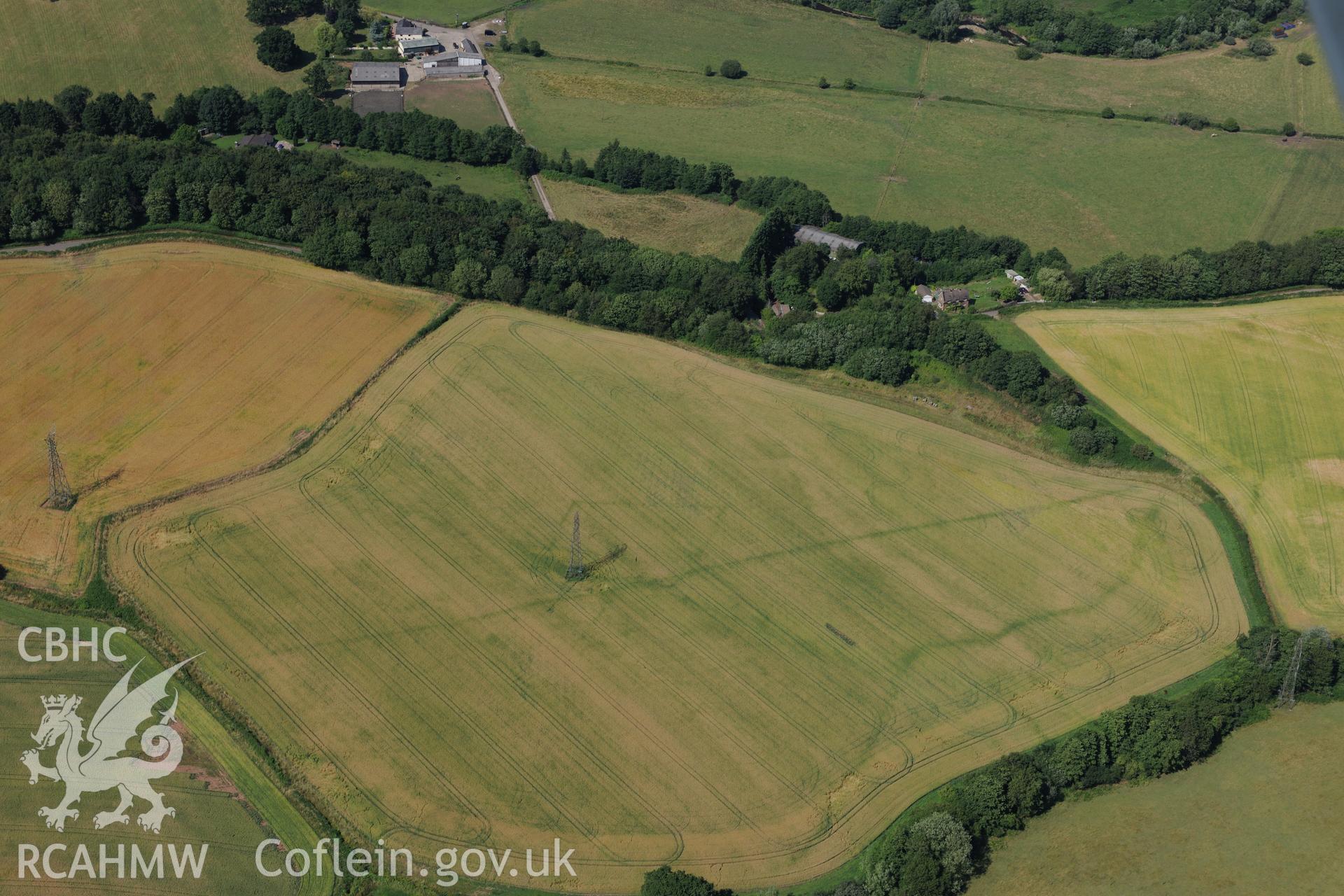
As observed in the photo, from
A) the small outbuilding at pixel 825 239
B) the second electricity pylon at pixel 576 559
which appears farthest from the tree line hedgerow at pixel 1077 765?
the small outbuilding at pixel 825 239

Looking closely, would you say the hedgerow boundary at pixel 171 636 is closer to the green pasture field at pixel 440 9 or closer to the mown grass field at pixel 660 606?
the mown grass field at pixel 660 606

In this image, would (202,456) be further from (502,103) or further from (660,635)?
(502,103)

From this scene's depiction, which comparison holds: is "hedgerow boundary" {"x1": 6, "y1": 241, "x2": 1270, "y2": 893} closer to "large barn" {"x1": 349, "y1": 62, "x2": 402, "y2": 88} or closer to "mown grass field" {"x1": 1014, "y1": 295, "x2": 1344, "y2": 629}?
"mown grass field" {"x1": 1014, "y1": 295, "x2": 1344, "y2": 629}

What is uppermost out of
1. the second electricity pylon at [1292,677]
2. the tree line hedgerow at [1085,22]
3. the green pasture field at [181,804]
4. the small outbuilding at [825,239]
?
the tree line hedgerow at [1085,22]

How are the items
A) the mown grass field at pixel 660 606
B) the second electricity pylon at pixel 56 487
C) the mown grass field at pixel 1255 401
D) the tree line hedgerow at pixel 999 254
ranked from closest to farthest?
the mown grass field at pixel 660 606 < the second electricity pylon at pixel 56 487 < the mown grass field at pixel 1255 401 < the tree line hedgerow at pixel 999 254

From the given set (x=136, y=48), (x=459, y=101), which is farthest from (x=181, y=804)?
(x=136, y=48)

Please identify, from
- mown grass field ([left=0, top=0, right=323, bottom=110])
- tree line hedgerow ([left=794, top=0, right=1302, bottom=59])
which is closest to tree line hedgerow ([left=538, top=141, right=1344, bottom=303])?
mown grass field ([left=0, top=0, right=323, bottom=110])
